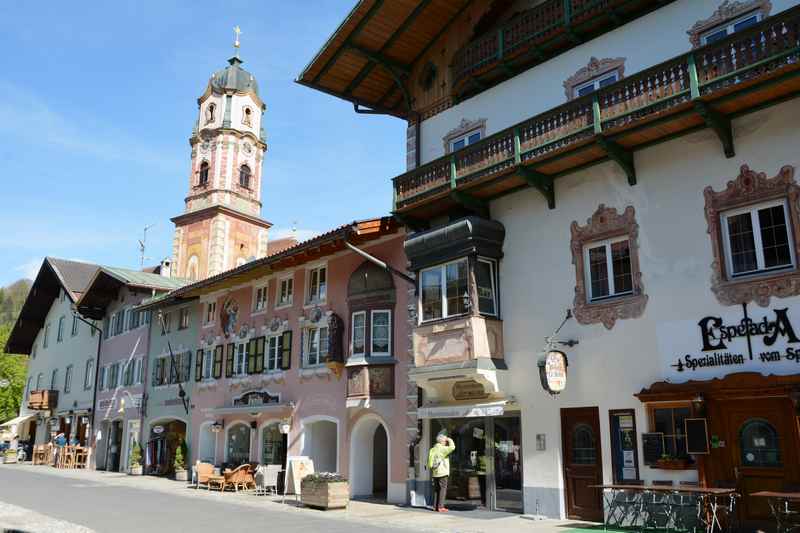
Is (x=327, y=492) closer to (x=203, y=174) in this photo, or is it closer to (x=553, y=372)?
(x=553, y=372)

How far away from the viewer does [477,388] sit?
16.3 meters

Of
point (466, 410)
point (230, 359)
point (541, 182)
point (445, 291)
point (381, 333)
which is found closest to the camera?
point (541, 182)

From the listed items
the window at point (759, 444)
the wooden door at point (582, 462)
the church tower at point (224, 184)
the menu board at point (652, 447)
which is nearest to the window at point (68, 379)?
the church tower at point (224, 184)

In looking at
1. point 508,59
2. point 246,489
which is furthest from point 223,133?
point 508,59

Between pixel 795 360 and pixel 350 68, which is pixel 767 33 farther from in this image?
pixel 350 68

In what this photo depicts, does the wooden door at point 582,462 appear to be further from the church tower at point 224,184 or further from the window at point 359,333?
the church tower at point 224,184

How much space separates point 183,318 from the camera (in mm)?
30609

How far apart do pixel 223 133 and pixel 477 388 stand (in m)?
37.1

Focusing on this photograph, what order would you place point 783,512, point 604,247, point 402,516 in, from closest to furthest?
point 783,512 < point 604,247 < point 402,516

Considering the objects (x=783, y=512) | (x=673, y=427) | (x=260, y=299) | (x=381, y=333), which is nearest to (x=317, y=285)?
(x=260, y=299)

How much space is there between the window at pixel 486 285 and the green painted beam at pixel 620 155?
12.4ft

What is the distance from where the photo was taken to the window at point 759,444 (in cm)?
1148

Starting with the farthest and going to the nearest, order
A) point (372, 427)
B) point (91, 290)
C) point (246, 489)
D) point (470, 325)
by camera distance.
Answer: point (91, 290) < point (246, 489) < point (372, 427) < point (470, 325)

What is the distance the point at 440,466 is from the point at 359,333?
18.5 ft
